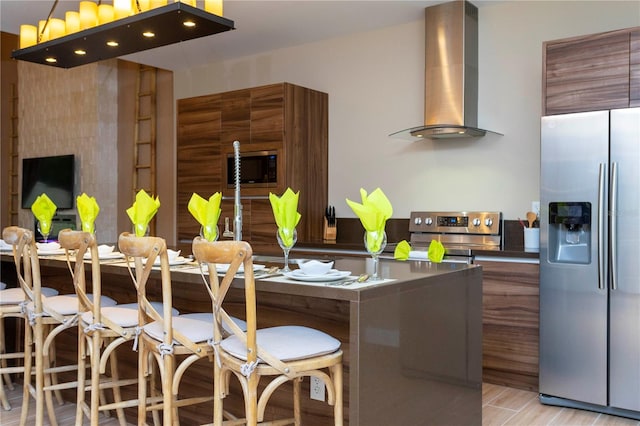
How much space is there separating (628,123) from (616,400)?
1503mm

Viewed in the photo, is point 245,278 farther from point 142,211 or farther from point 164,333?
point 142,211

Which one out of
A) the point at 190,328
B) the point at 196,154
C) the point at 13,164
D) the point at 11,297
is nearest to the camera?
the point at 190,328

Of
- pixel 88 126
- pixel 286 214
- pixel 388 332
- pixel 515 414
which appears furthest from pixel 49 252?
pixel 88 126

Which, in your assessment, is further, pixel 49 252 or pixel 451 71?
pixel 451 71

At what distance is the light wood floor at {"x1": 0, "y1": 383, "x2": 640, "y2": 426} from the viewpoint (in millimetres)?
3131

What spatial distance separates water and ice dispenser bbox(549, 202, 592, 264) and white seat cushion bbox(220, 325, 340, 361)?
1950 mm

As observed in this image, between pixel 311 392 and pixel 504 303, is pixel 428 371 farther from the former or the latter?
pixel 504 303

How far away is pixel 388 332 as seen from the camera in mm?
1989

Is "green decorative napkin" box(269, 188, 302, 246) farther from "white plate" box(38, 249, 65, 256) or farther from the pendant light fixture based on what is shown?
"white plate" box(38, 249, 65, 256)

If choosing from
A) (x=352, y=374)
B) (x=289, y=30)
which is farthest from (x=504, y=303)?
(x=289, y=30)

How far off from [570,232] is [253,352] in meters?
2.28

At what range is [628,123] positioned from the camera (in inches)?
127

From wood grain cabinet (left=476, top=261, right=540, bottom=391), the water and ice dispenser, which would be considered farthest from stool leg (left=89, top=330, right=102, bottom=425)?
the water and ice dispenser

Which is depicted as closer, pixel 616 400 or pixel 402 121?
pixel 616 400
